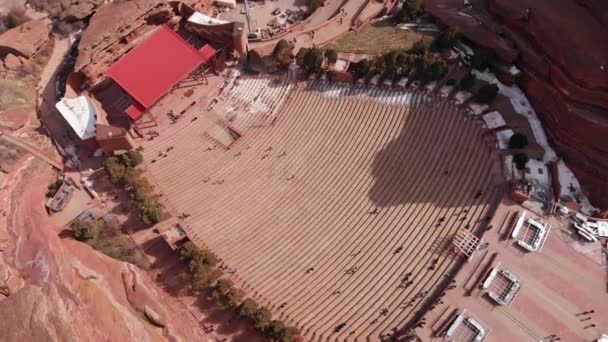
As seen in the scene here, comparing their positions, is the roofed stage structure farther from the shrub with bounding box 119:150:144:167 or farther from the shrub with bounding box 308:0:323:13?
the shrub with bounding box 308:0:323:13

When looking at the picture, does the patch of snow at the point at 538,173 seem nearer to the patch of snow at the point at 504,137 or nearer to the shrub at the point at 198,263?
the patch of snow at the point at 504,137

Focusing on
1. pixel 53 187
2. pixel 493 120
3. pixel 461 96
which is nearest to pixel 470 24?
pixel 461 96

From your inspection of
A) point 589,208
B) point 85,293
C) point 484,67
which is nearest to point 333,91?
point 484,67

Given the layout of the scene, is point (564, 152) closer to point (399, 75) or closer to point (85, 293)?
point (399, 75)

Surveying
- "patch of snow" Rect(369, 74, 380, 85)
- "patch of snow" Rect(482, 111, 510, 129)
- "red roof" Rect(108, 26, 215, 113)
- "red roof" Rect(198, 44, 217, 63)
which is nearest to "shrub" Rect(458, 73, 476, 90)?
"patch of snow" Rect(482, 111, 510, 129)

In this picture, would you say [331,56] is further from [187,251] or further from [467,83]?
[187,251]

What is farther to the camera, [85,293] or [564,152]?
[564,152]
